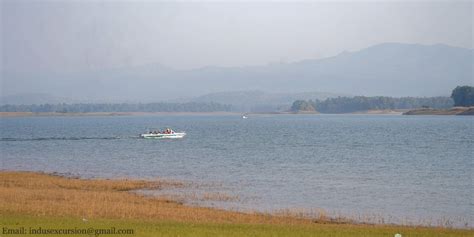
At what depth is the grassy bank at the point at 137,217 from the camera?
882 inches

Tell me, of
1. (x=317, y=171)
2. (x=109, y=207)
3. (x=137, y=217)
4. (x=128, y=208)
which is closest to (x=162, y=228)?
(x=137, y=217)

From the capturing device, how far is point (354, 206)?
37000 millimetres

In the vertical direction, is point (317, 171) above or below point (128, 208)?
below

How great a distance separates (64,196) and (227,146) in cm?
6507

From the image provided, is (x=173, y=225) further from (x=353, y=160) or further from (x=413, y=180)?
(x=353, y=160)

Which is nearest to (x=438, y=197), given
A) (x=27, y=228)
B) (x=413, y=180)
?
(x=413, y=180)

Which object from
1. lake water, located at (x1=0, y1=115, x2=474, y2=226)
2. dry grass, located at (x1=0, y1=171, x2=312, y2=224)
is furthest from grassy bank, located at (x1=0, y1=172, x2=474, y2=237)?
lake water, located at (x1=0, y1=115, x2=474, y2=226)

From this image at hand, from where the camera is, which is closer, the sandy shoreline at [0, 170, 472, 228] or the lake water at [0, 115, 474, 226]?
the sandy shoreline at [0, 170, 472, 228]

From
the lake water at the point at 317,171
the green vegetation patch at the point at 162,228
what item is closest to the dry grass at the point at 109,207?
the green vegetation patch at the point at 162,228

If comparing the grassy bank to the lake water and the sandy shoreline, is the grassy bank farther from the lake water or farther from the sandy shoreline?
the lake water

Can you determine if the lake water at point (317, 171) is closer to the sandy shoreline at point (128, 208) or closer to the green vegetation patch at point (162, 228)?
the sandy shoreline at point (128, 208)

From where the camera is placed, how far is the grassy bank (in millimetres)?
22406

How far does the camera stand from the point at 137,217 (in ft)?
91.0

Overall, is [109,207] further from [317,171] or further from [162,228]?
[317,171]
